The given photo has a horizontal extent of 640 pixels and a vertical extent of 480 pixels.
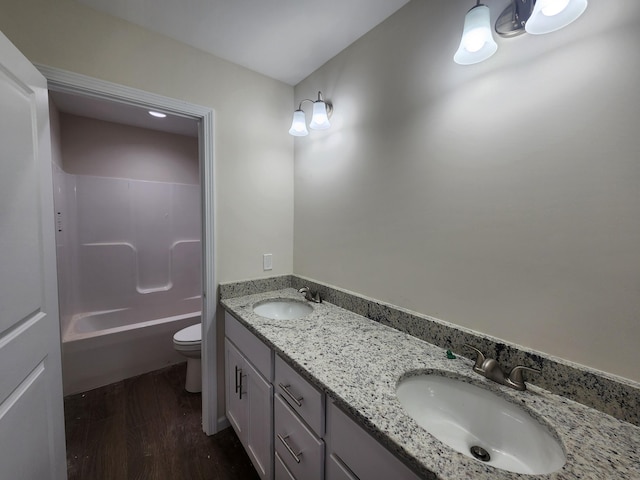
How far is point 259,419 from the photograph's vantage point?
1.21 m

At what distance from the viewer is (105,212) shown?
8.11 feet

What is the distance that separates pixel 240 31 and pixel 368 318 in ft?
5.42

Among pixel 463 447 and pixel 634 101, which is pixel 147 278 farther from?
pixel 634 101

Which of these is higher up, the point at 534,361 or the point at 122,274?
the point at 534,361

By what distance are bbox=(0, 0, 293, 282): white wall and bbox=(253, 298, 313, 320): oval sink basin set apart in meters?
0.24

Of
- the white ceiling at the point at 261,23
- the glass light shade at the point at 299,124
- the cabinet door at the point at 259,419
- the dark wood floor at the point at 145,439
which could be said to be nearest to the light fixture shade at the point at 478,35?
the white ceiling at the point at 261,23

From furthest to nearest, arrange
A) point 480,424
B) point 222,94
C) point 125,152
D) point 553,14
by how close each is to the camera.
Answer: point 125,152 → point 222,94 → point 480,424 → point 553,14

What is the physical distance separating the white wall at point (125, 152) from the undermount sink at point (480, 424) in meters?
3.05

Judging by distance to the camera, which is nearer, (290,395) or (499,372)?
(499,372)

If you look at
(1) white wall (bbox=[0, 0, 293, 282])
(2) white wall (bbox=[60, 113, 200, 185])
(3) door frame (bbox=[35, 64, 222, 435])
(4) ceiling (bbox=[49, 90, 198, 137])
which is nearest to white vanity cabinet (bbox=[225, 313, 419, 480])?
(3) door frame (bbox=[35, 64, 222, 435])

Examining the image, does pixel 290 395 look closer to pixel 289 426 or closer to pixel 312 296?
pixel 289 426

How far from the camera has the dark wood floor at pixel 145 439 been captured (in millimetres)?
1355

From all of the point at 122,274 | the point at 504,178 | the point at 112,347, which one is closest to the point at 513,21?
the point at 504,178

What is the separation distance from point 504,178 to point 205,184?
58.1 inches
